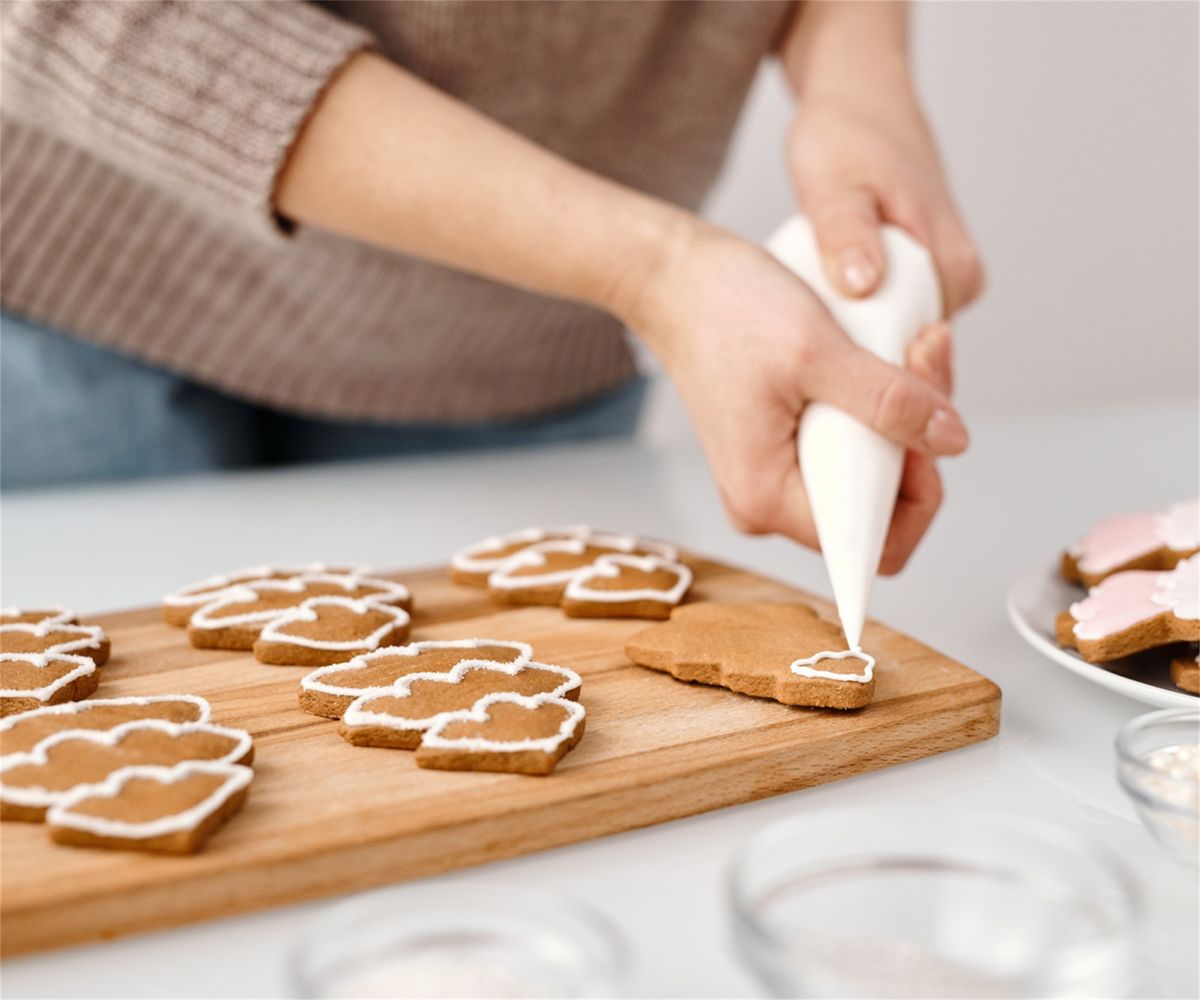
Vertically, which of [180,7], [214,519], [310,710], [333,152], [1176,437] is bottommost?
[214,519]

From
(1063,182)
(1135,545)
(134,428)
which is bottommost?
(134,428)

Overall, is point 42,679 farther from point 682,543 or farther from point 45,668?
point 682,543

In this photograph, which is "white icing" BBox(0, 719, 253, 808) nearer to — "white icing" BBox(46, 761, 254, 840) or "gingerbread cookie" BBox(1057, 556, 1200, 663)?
"white icing" BBox(46, 761, 254, 840)

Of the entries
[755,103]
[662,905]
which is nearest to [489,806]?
[662,905]

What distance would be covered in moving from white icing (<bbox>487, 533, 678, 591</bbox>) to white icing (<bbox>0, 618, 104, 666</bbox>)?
317mm

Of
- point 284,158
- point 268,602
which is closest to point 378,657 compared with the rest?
point 268,602

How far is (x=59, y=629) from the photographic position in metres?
0.93

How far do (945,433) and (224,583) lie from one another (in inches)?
24.0

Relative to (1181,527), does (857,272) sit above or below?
above

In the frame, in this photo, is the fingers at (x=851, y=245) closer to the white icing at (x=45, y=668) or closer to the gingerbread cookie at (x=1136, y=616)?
the gingerbread cookie at (x=1136, y=616)

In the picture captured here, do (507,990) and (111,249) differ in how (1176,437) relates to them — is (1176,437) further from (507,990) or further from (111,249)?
(507,990)

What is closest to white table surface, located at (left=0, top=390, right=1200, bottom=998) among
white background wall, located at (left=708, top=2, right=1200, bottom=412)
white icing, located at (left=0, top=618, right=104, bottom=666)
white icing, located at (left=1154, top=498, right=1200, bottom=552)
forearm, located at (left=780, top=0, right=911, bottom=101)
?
white icing, located at (left=1154, top=498, right=1200, bottom=552)

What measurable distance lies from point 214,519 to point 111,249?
15.3 inches

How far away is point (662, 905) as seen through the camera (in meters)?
0.64
